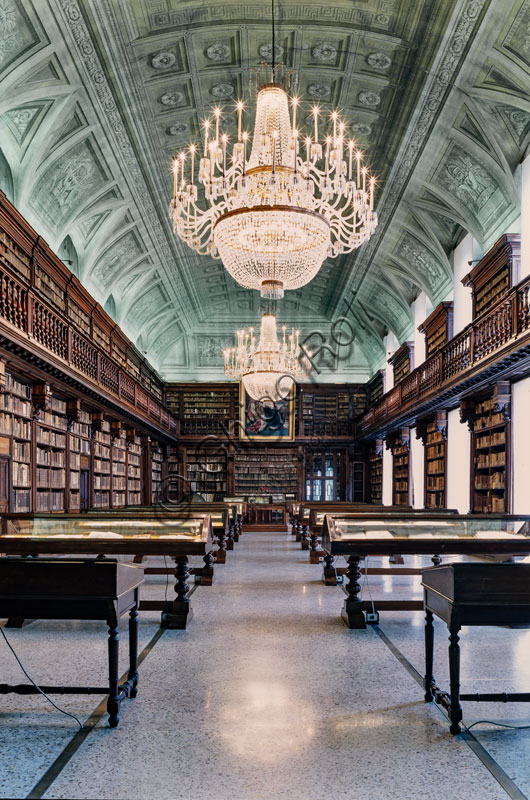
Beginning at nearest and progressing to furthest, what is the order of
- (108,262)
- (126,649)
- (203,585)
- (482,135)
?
(126,649) → (203,585) → (482,135) → (108,262)

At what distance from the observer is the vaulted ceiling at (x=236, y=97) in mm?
9062

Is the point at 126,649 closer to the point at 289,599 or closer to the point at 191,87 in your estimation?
the point at 289,599

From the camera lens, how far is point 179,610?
630cm

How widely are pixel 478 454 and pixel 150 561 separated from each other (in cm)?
644

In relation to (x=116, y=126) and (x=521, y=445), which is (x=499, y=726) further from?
(x=116, y=126)

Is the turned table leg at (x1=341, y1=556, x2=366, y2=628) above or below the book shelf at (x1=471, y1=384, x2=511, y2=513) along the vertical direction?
below

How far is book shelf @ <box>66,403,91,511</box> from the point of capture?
41.7 feet

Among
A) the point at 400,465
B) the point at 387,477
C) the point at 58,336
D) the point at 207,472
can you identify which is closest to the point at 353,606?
the point at 58,336

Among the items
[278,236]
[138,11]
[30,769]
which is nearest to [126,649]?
[30,769]

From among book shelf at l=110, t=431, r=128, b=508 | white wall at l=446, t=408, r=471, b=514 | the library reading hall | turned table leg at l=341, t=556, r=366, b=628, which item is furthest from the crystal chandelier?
book shelf at l=110, t=431, r=128, b=508

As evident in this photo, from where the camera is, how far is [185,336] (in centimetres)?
2522

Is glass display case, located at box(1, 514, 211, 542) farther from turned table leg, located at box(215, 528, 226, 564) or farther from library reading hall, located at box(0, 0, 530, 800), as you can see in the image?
turned table leg, located at box(215, 528, 226, 564)

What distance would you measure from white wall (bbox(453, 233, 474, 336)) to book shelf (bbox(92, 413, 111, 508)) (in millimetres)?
7912

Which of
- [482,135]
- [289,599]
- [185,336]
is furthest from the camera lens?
[185,336]
